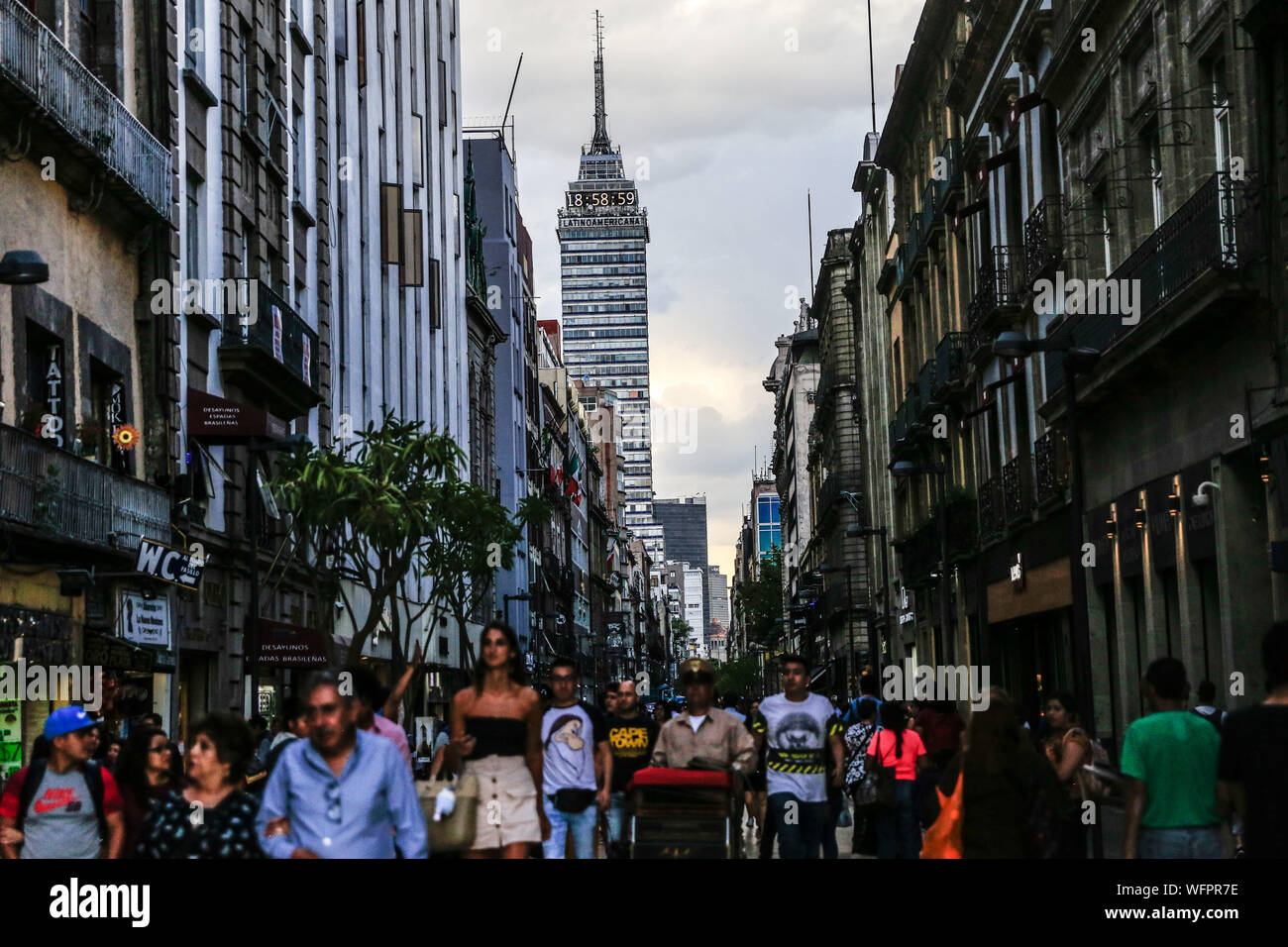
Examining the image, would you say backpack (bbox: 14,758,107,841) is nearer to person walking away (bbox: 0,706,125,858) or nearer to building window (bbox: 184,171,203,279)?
person walking away (bbox: 0,706,125,858)

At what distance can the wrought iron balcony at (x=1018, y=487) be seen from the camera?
3397cm

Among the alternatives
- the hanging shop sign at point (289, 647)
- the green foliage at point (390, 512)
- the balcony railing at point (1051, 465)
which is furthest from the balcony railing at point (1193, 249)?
the hanging shop sign at point (289, 647)

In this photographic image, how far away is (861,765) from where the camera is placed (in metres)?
18.8

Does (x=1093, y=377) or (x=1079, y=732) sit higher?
→ (x=1093, y=377)

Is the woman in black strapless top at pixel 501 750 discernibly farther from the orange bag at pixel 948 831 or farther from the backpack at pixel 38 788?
the orange bag at pixel 948 831

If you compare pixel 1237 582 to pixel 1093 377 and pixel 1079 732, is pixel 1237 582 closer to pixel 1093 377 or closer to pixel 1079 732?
pixel 1093 377

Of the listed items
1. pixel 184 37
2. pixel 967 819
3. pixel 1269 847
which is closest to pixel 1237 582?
pixel 967 819

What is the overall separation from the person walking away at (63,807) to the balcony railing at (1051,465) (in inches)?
857

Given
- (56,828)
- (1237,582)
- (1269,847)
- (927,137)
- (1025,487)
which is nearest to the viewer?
(1269,847)

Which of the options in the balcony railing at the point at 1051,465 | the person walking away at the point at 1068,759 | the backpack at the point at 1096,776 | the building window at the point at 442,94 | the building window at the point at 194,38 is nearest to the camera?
the backpack at the point at 1096,776

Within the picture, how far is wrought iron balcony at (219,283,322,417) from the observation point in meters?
33.2

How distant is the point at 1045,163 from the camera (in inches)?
1271

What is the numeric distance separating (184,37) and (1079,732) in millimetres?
22375

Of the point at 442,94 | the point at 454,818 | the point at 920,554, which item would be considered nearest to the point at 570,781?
the point at 454,818
